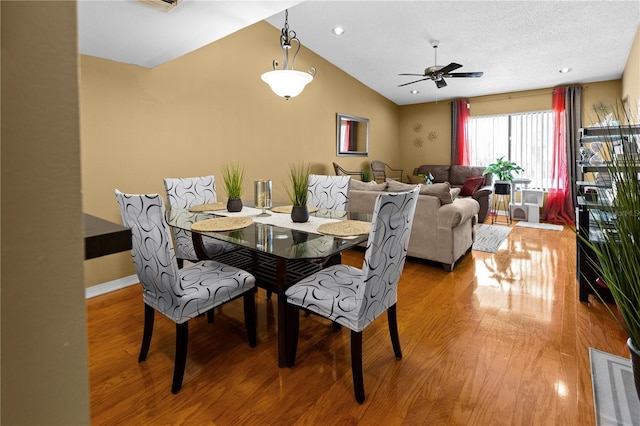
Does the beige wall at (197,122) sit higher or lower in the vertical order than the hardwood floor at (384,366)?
higher

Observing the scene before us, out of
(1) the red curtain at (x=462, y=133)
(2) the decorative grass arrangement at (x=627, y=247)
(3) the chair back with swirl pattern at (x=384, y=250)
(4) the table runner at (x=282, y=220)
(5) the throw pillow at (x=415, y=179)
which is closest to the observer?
(2) the decorative grass arrangement at (x=627, y=247)

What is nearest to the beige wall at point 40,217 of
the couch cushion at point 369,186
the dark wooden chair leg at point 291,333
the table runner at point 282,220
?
the dark wooden chair leg at point 291,333

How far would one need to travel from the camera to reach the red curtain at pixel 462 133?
A: 6.93 metres

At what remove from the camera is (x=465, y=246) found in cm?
364

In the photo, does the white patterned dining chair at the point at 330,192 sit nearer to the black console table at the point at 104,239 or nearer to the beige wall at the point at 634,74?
the black console table at the point at 104,239

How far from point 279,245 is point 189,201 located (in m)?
1.60

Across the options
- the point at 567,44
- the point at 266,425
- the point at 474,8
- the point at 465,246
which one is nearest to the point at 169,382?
the point at 266,425

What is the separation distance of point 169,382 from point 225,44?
3517 millimetres

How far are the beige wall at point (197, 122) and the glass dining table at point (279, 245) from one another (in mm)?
Result: 926

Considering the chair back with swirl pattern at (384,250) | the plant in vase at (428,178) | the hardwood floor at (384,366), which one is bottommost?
the hardwood floor at (384,366)

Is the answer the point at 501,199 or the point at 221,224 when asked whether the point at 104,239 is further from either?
the point at 501,199

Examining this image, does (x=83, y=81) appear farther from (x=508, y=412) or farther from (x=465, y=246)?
(x=465, y=246)

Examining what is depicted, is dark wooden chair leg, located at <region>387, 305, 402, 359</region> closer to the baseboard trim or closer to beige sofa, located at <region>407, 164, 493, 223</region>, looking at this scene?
the baseboard trim

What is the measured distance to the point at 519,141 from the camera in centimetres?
657
